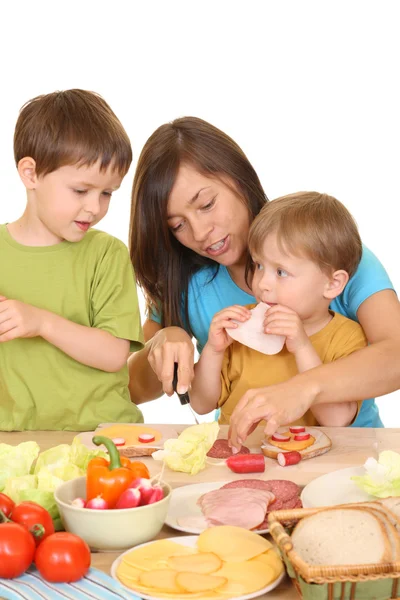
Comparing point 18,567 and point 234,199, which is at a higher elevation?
point 234,199

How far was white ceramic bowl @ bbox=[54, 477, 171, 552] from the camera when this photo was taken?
133 centimetres

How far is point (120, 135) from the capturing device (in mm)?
2121

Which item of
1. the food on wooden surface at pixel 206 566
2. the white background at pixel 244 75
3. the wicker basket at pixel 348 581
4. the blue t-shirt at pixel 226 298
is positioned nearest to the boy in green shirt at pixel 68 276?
the blue t-shirt at pixel 226 298

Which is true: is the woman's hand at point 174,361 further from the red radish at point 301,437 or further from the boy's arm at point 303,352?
the red radish at point 301,437

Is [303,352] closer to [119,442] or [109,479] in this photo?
[119,442]

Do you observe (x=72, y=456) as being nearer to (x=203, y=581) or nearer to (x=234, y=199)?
(x=203, y=581)

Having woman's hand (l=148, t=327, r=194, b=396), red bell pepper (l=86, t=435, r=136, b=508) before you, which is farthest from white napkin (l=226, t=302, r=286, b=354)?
red bell pepper (l=86, t=435, r=136, b=508)

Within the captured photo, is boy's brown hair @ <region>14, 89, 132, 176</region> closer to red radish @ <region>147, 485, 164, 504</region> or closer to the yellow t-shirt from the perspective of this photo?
the yellow t-shirt

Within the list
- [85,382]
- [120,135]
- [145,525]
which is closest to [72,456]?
[145,525]

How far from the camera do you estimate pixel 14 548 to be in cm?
125

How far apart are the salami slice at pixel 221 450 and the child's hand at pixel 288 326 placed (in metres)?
0.33

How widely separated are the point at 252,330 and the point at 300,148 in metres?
2.32

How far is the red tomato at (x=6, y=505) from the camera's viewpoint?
139 cm

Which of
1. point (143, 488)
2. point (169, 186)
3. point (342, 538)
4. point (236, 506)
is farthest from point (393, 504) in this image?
point (169, 186)
